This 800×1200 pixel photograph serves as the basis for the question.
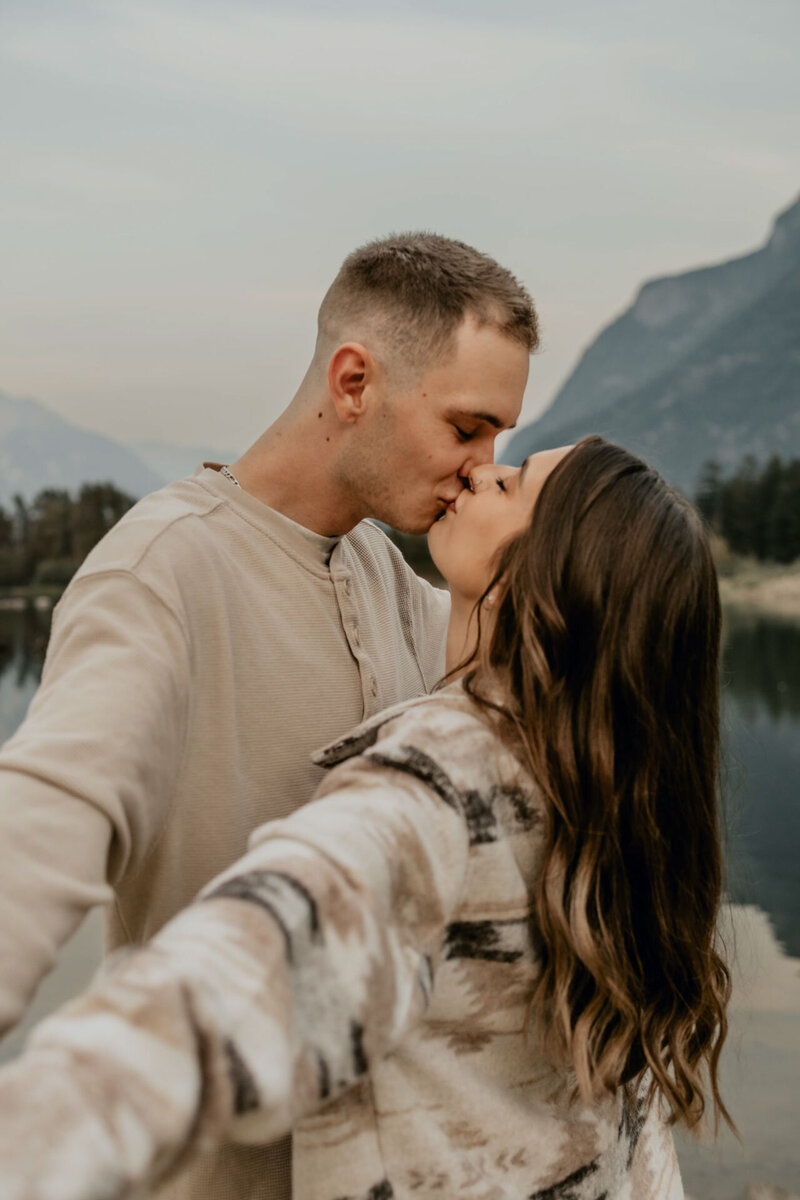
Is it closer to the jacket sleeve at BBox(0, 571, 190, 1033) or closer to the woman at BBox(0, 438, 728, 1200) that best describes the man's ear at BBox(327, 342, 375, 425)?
the woman at BBox(0, 438, 728, 1200)

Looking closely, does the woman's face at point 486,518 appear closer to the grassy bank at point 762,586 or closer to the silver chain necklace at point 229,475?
the silver chain necklace at point 229,475

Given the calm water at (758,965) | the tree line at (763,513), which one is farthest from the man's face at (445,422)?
the tree line at (763,513)

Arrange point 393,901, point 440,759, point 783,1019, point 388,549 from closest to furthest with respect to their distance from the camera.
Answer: point 393,901
point 440,759
point 388,549
point 783,1019

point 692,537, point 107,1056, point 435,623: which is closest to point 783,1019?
point 435,623

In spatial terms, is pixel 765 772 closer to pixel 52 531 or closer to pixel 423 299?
pixel 423 299

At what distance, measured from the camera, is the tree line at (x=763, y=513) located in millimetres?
46375

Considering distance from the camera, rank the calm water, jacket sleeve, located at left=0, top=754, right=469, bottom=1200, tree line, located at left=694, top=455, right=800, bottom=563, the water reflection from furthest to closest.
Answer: tree line, located at left=694, top=455, right=800, bottom=563, the calm water, the water reflection, jacket sleeve, located at left=0, top=754, right=469, bottom=1200

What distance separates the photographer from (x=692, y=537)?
5.28ft

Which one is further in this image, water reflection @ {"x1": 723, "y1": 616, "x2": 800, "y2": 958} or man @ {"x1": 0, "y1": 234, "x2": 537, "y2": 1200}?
water reflection @ {"x1": 723, "y1": 616, "x2": 800, "y2": 958}

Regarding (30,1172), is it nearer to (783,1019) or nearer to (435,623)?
(435,623)

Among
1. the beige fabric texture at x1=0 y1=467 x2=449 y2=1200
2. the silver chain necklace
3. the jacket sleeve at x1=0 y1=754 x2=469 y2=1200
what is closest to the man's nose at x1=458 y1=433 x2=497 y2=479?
the beige fabric texture at x1=0 y1=467 x2=449 y2=1200

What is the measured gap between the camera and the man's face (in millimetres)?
2107

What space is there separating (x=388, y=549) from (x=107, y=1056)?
182 centimetres

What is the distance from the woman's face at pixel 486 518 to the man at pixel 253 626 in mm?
167
